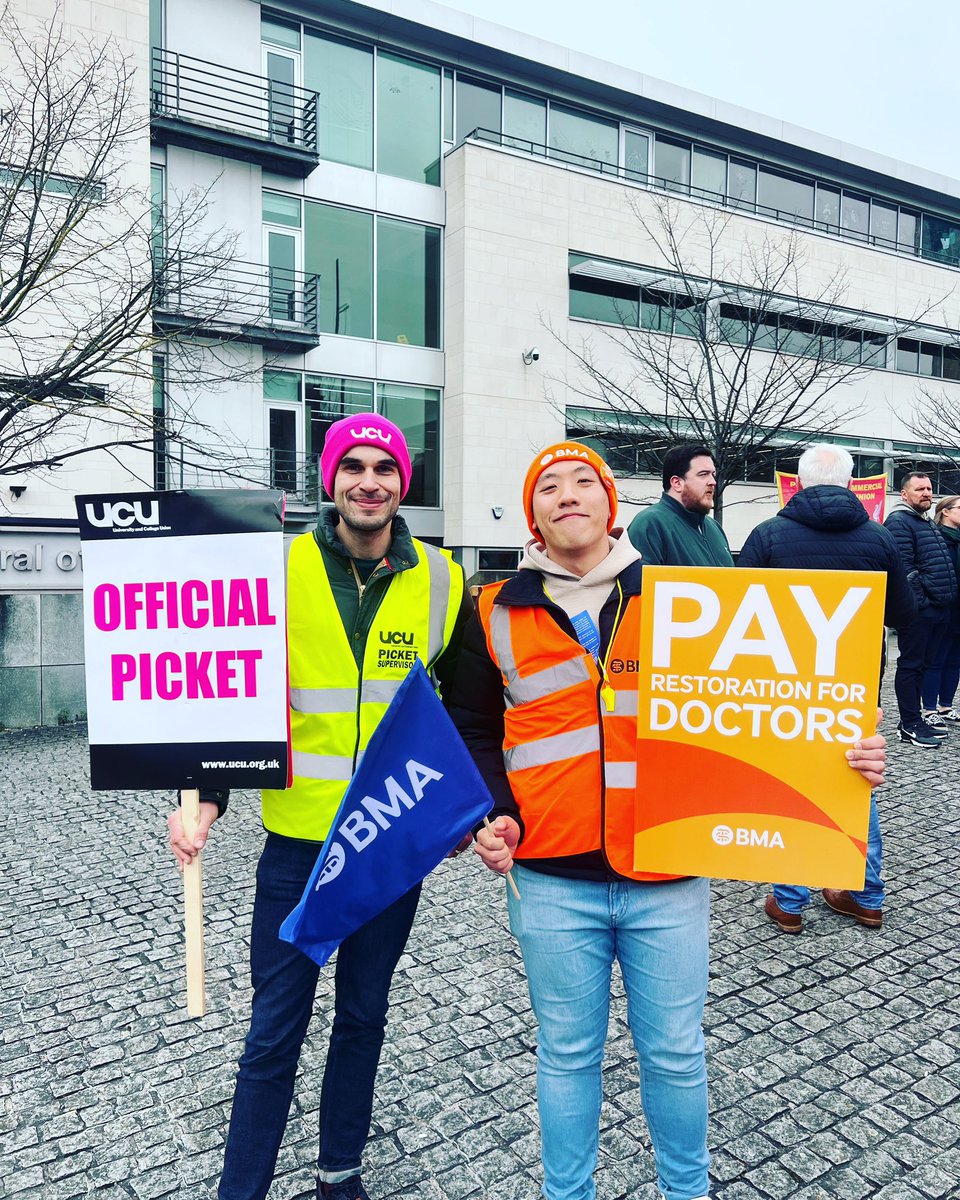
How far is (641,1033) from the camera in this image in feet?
7.12

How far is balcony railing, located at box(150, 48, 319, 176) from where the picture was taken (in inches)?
563

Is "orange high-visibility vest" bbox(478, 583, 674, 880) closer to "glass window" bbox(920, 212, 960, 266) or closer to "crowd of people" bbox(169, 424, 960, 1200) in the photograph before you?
"crowd of people" bbox(169, 424, 960, 1200)

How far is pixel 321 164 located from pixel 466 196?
2.87 m

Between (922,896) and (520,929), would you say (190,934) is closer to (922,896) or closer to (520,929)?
(520,929)

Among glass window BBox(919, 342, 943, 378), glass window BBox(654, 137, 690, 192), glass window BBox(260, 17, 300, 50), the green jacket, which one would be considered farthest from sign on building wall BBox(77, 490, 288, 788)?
glass window BBox(919, 342, 943, 378)

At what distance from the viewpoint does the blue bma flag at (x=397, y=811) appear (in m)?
2.16

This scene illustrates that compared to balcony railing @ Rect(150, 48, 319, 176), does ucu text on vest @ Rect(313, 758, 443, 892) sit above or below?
below

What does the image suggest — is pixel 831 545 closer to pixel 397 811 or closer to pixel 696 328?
pixel 397 811

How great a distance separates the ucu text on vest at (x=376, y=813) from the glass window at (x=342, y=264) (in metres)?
15.6

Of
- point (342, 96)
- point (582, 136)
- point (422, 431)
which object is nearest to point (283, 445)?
point (422, 431)

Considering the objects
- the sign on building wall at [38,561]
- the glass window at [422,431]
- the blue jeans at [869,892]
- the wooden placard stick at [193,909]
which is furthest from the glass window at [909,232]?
the wooden placard stick at [193,909]

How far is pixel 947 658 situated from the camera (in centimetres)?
925

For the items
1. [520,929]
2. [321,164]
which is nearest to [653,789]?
[520,929]

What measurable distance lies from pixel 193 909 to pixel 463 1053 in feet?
5.37
